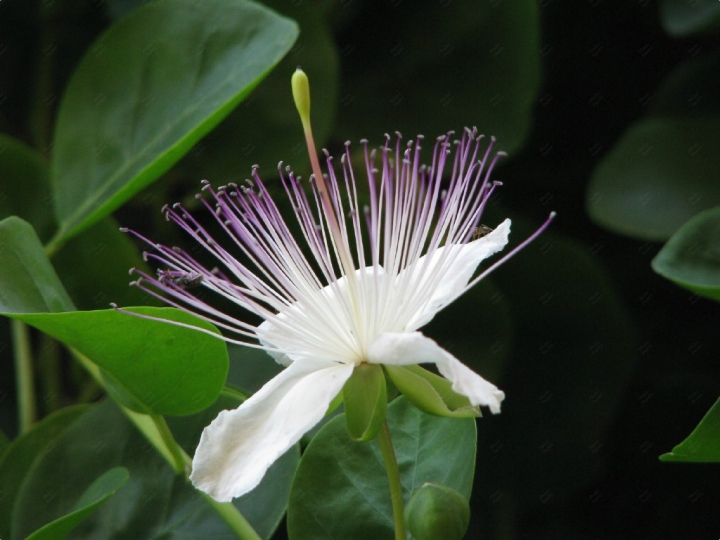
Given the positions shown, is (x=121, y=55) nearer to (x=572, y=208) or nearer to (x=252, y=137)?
(x=252, y=137)

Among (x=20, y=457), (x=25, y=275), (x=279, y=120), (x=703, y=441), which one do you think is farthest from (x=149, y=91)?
(x=703, y=441)

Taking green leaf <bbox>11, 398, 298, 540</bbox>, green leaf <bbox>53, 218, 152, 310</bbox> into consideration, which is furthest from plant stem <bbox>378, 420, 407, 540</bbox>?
green leaf <bbox>53, 218, 152, 310</bbox>

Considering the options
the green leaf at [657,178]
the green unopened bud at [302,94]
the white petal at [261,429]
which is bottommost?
the green leaf at [657,178]

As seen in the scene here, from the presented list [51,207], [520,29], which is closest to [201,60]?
[51,207]

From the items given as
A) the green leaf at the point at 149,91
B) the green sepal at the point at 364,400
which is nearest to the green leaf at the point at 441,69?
the green leaf at the point at 149,91

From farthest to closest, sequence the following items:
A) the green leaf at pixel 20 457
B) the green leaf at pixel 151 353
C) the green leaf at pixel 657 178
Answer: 1. the green leaf at pixel 657 178
2. the green leaf at pixel 20 457
3. the green leaf at pixel 151 353

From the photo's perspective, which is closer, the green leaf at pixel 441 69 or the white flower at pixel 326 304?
the white flower at pixel 326 304

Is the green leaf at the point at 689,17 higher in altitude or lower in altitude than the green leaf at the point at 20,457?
higher

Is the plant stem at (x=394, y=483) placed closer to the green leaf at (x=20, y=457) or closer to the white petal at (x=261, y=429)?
the white petal at (x=261, y=429)

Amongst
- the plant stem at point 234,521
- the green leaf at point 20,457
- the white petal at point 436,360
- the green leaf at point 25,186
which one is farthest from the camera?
the green leaf at point 25,186
